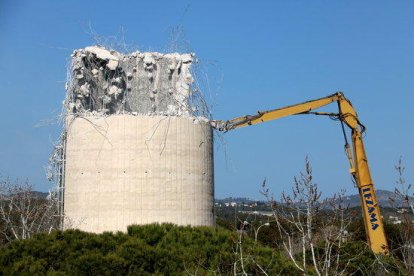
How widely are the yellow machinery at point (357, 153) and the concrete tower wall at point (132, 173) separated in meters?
3.52

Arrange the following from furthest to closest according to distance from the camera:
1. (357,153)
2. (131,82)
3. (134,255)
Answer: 1. (357,153)
2. (131,82)
3. (134,255)

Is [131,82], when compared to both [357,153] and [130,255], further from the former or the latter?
[357,153]

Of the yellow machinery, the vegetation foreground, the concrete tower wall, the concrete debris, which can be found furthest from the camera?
the yellow machinery

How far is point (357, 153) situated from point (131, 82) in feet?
29.3

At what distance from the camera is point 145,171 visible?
683 inches

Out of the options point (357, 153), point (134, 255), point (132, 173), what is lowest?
point (134, 255)

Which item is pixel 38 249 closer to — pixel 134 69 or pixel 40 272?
pixel 40 272

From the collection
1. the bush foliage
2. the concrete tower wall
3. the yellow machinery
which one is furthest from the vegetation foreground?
the yellow machinery

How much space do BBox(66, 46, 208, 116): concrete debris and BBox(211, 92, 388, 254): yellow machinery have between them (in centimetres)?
306

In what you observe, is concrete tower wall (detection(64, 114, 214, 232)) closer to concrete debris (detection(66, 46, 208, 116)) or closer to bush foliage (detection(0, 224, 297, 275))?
concrete debris (detection(66, 46, 208, 116))

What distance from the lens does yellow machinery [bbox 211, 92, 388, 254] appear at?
20.9 m

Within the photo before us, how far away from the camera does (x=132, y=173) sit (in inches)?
681

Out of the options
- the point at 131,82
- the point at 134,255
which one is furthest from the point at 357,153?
the point at 134,255

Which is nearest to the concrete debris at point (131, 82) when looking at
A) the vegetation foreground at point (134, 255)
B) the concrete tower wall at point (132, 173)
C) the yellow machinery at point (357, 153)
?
the concrete tower wall at point (132, 173)
